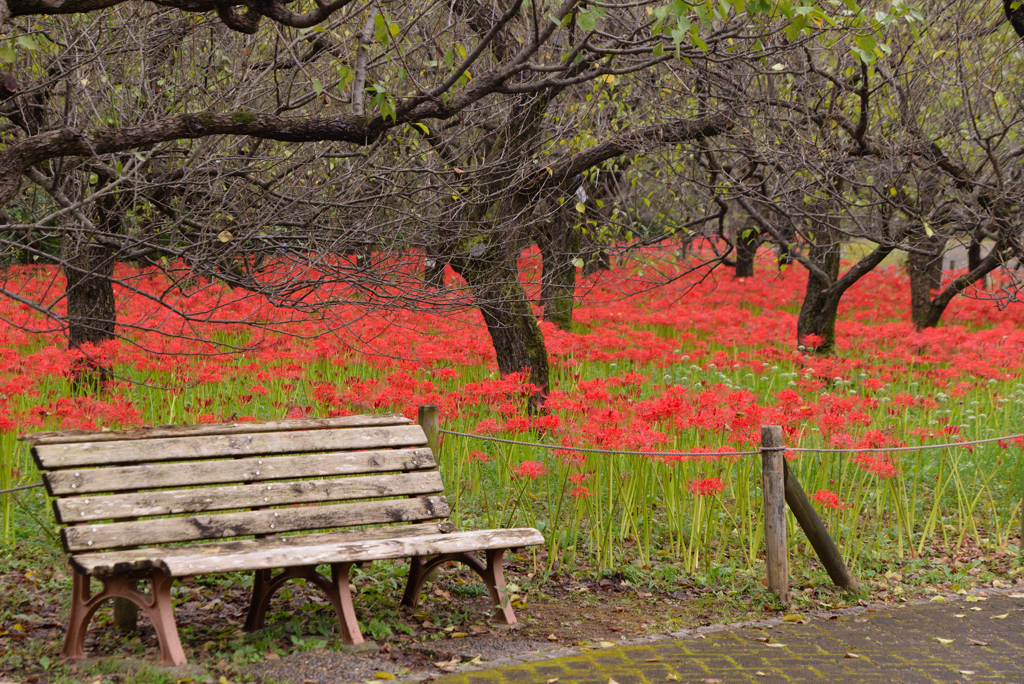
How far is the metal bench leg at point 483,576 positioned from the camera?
16.2 ft

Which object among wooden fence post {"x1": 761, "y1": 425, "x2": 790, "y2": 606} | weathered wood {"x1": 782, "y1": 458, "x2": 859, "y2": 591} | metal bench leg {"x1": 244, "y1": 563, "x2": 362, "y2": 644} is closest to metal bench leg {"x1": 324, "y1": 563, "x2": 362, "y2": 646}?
metal bench leg {"x1": 244, "y1": 563, "x2": 362, "y2": 644}

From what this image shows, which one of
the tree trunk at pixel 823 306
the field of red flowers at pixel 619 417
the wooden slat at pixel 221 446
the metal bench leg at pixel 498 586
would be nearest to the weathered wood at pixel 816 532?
the field of red flowers at pixel 619 417

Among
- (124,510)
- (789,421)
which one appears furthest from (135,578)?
(789,421)

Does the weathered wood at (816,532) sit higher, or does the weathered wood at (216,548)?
the weathered wood at (216,548)

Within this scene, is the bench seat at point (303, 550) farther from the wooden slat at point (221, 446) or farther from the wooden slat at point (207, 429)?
the wooden slat at point (207, 429)

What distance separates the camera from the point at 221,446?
15.9ft

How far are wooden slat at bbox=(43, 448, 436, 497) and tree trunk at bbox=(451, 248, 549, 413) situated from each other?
2.96 meters

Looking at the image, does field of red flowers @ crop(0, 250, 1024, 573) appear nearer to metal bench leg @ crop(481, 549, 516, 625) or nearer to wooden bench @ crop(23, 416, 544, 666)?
wooden bench @ crop(23, 416, 544, 666)

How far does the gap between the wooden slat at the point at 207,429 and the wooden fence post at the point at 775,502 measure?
2213 mm

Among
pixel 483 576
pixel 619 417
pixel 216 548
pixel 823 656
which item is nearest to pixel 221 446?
pixel 216 548

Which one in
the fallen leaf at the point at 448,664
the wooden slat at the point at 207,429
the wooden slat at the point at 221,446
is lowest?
the fallen leaf at the point at 448,664

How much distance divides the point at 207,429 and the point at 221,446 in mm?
145

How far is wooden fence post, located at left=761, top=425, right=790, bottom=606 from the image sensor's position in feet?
17.9

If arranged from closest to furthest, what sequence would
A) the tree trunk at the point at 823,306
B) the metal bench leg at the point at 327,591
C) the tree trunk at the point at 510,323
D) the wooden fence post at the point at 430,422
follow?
the metal bench leg at the point at 327,591 → the wooden fence post at the point at 430,422 → the tree trunk at the point at 510,323 → the tree trunk at the point at 823,306
